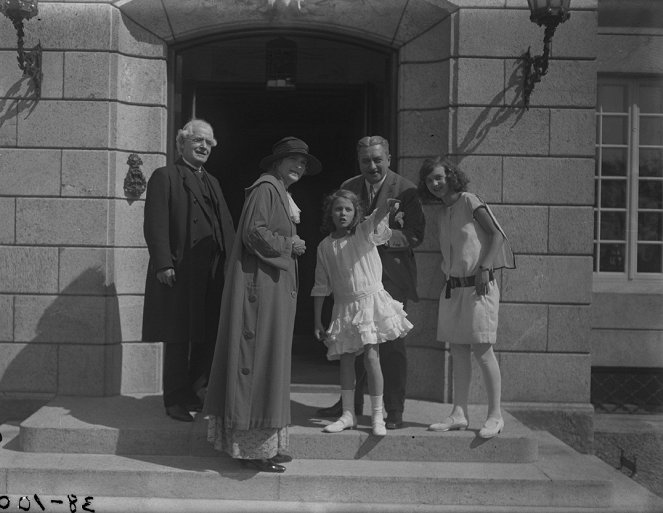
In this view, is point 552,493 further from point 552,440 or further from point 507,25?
point 507,25

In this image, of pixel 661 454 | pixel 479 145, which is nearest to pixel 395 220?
pixel 479 145

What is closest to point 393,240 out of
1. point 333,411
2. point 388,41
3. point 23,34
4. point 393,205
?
point 393,205

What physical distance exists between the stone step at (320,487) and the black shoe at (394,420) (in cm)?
44

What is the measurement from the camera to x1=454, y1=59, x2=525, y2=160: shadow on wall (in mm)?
7137

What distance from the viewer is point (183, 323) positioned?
605cm

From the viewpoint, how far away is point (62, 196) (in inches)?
280

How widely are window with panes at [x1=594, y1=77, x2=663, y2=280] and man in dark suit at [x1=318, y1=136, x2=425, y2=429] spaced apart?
119 inches

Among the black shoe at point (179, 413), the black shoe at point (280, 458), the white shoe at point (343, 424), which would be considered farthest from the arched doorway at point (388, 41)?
the black shoe at point (179, 413)

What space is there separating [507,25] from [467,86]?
0.62 m

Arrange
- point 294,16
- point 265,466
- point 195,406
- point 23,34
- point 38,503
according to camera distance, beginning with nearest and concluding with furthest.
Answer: point 38,503 → point 265,466 → point 195,406 → point 23,34 → point 294,16

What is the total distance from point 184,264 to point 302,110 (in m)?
5.09

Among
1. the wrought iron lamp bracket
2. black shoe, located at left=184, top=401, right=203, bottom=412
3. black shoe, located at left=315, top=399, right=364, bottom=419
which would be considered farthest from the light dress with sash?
black shoe, located at left=184, top=401, right=203, bottom=412

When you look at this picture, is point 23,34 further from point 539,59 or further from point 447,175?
point 539,59

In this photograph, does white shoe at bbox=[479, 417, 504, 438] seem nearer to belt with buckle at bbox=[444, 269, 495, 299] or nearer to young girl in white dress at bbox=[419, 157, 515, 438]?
young girl in white dress at bbox=[419, 157, 515, 438]
